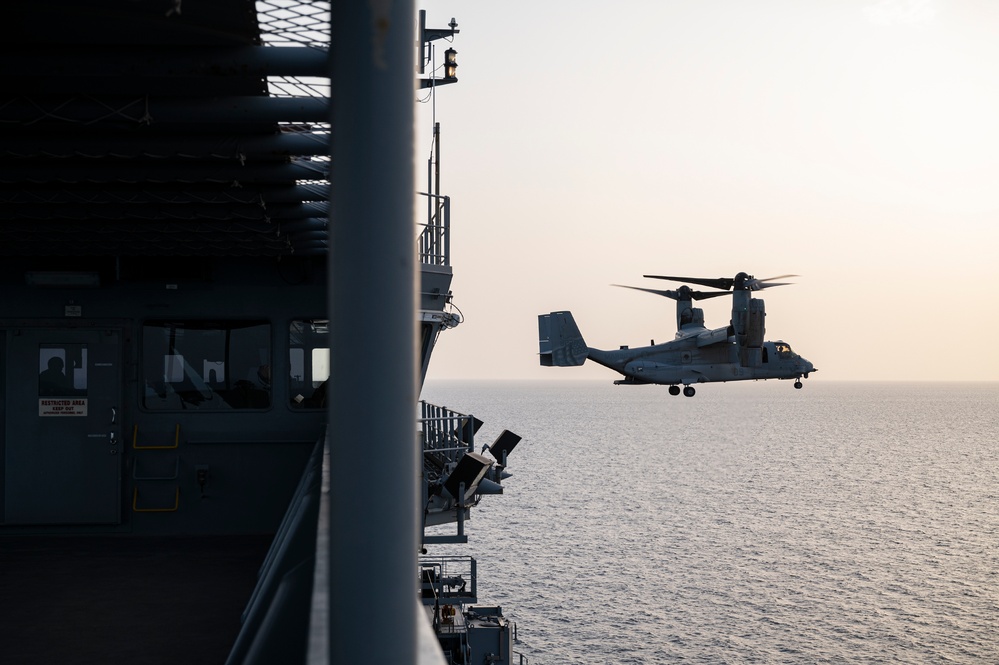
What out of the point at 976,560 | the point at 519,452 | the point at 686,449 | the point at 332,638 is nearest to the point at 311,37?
the point at 332,638

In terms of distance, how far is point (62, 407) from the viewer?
11516 mm

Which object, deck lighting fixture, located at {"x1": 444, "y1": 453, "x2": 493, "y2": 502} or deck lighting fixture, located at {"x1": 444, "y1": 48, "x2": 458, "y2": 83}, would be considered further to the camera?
deck lighting fixture, located at {"x1": 444, "y1": 453, "x2": 493, "y2": 502}

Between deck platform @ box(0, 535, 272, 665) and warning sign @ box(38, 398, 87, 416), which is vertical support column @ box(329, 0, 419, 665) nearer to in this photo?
deck platform @ box(0, 535, 272, 665)

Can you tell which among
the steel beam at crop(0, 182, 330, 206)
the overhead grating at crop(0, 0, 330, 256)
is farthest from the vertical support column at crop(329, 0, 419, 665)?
the steel beam at crop(0, 182, 330, 206)

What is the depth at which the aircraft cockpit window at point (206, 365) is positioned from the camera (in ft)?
38.4

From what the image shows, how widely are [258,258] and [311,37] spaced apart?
24.4 feet

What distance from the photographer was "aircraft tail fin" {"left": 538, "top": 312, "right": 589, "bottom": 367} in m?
64.6

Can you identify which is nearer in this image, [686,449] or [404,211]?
[404,211]

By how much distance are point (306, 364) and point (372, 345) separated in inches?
398

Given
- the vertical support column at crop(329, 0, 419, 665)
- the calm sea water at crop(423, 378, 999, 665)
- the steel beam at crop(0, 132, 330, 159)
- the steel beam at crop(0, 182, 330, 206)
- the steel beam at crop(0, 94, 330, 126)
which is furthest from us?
the calm sea water at crop(423, 378, 999, 665)

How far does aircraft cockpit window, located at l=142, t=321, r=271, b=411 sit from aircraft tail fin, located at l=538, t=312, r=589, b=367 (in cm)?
5305

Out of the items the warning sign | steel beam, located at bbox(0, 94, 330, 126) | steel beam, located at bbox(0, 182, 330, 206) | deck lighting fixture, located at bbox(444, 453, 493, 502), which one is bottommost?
deck lighting fixture, located at bbox(444, 453, 493, 502)

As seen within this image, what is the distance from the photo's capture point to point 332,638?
212 centimetres

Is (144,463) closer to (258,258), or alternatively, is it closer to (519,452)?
(258,258)
